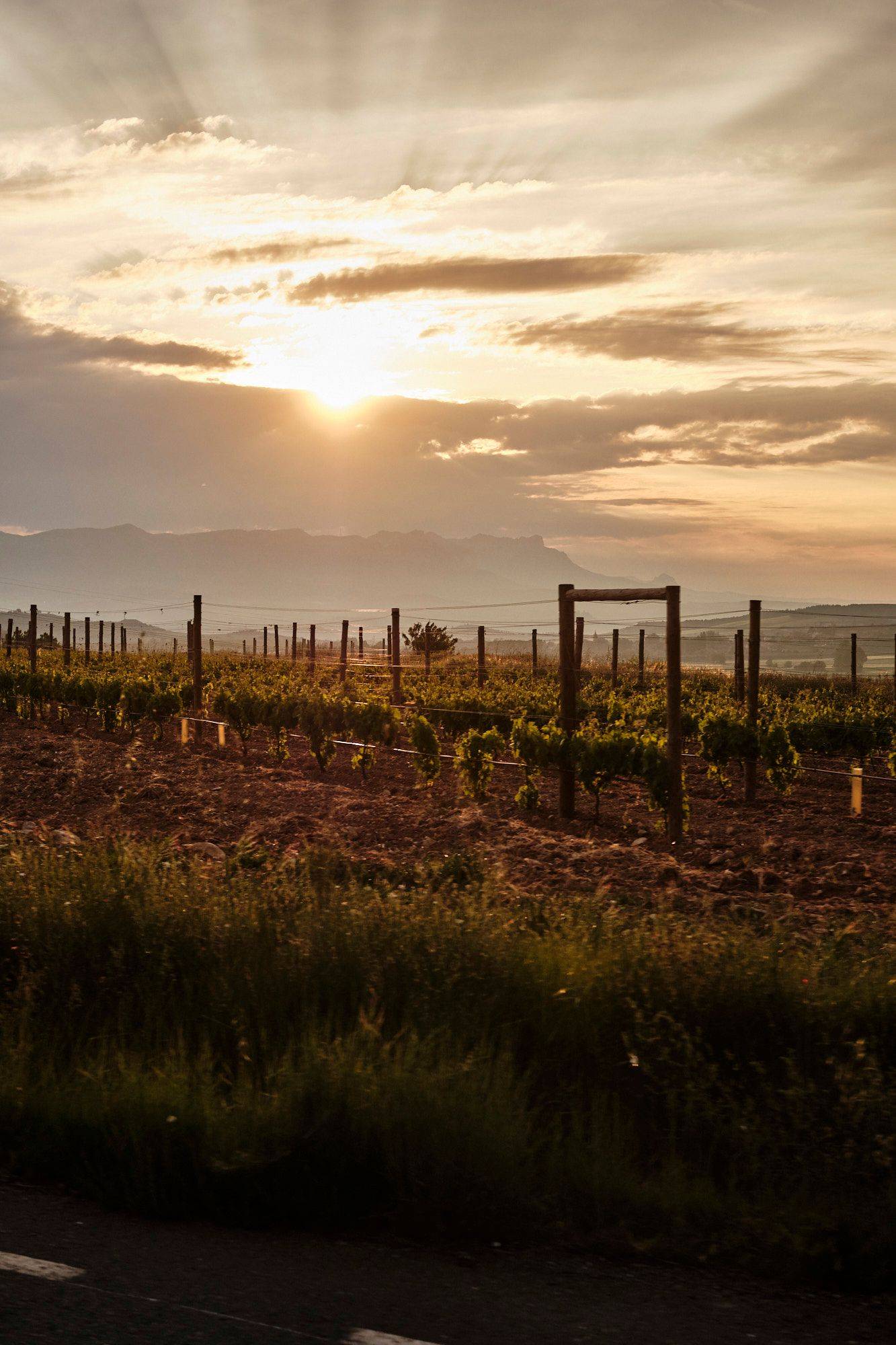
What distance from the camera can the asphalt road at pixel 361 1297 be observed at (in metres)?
3.00

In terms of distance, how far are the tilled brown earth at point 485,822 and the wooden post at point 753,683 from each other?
12.1 inches

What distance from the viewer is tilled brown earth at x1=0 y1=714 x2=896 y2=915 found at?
9.96 meters

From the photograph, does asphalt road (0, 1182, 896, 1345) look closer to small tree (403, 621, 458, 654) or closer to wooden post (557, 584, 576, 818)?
wooden post (557, 584, 576, 818)

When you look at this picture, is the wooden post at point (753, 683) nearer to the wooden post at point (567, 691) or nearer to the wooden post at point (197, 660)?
the wooden post at point (567, 691)

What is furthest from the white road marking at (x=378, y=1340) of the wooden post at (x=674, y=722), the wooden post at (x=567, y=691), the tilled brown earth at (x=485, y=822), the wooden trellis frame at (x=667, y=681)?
the wooden post at (x=567, y=691)

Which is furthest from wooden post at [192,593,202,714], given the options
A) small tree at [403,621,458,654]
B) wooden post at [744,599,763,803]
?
small tree at [403,621,458,654]

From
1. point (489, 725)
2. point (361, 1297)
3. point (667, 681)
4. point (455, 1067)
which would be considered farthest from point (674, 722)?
point (361, 1297)

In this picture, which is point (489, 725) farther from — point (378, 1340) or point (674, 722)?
point (378, 1340)

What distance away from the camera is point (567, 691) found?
46.7ft

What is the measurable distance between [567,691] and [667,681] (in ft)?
5.74

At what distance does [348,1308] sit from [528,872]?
726cm

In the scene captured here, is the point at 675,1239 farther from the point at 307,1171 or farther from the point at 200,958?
the point at 200,958

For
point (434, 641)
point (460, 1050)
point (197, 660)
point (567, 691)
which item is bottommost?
point (460, 1050)

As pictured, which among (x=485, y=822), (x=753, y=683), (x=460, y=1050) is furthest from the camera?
(x=753, y=683)
